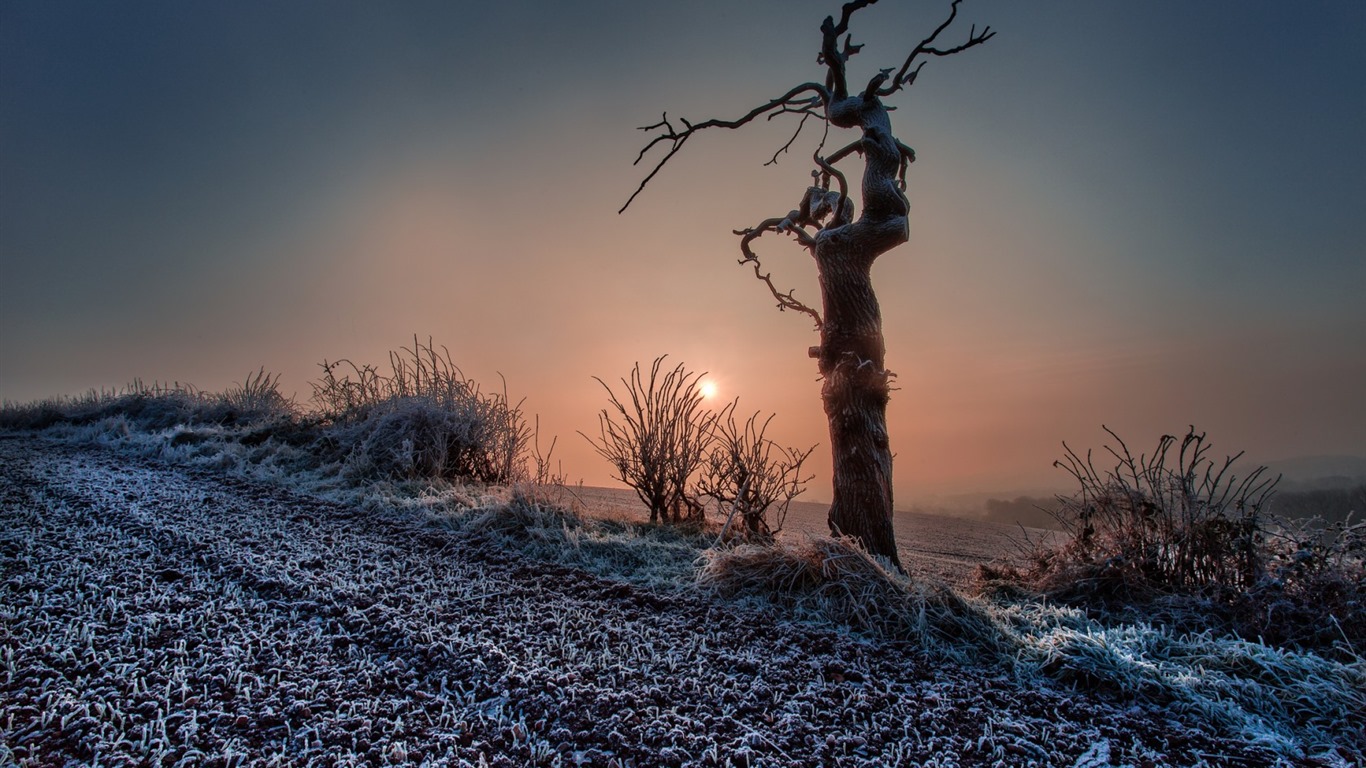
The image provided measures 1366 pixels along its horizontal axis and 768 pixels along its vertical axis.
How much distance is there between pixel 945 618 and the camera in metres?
2.92

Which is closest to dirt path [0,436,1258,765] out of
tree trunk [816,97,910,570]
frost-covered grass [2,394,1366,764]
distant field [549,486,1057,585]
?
frost-covered grass [2,394,1366,764]

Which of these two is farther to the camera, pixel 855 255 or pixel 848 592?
pixel 855 255

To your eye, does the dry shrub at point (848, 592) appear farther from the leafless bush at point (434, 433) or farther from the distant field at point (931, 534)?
the leafless bush at point (434, 433)

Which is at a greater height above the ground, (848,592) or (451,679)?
(848,592)

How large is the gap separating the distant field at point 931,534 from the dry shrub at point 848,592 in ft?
1.20

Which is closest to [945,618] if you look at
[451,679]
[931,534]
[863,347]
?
[451,679]

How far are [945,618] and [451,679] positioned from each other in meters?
2.08

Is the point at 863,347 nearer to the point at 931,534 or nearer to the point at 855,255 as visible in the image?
the point at 855,255

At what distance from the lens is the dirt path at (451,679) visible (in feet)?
6.18

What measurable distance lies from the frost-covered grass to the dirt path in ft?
0.64

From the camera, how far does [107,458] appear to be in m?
6.11

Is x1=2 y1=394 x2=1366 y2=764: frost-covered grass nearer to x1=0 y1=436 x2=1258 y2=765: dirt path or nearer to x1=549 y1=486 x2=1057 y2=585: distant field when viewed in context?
x1=0 y1=436 x2=1258 y2=765: dirt path

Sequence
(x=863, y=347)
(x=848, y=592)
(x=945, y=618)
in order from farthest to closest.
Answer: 1. (x=863, y=347)
2. (x=848, y=592)
3. (x=945, y=618)

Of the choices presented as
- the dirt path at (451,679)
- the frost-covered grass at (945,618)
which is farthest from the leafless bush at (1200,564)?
the dirt path at (451,679)
